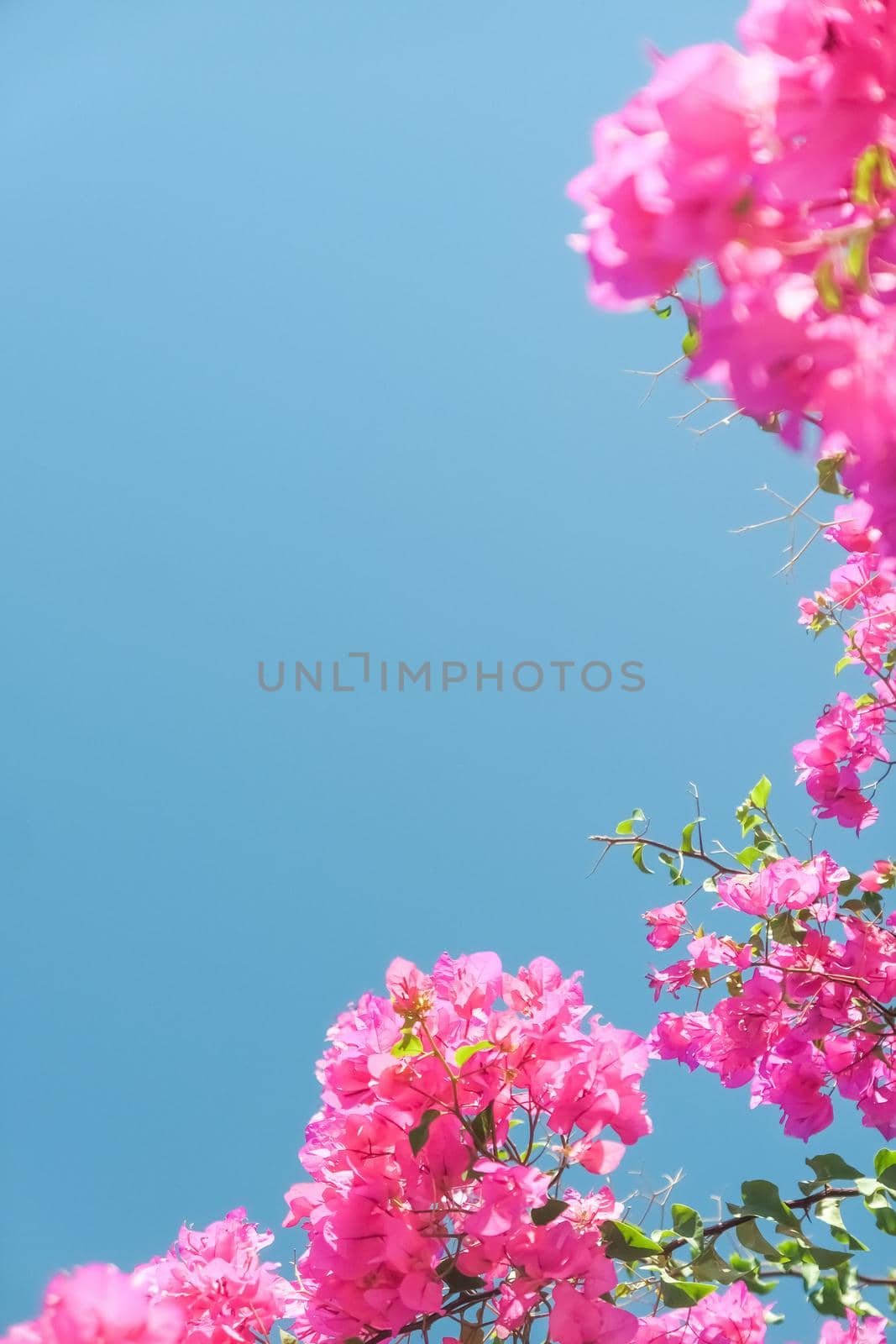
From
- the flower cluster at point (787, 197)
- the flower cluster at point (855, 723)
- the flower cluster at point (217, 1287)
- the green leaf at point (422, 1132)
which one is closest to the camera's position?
the flower cluster at point (787, 197)

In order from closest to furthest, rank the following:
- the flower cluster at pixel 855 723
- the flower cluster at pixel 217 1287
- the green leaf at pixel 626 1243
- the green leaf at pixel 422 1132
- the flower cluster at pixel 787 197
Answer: the flower cluster at pixel 787 197, the green leaf at pixel 422 1132, the green leaf at pixel 626 1243, the flower cluster at pixel 217 1287, the flower cluster at pixel 855 723

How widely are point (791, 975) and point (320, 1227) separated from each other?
993 millimetres

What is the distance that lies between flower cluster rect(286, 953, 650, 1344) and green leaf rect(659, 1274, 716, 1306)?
112 mm

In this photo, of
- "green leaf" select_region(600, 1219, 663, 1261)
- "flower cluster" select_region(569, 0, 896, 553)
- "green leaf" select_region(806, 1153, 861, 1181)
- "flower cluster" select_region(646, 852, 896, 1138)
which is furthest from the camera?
"flower cluster" select_region(646, 852, 896, 1138)

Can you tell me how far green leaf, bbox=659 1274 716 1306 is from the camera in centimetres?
106

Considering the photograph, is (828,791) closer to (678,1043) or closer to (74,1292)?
(678,1043)

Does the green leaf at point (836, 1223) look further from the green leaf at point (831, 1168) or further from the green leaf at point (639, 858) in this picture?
the green leaf at point (639, 858)

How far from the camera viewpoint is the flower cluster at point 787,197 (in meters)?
0.49

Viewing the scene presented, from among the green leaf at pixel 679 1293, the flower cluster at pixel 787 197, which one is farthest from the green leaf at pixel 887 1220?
the flower cluster at pixel 787 197

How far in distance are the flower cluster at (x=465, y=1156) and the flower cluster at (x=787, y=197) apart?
75 centimetres

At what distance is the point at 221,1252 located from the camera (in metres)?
1.31

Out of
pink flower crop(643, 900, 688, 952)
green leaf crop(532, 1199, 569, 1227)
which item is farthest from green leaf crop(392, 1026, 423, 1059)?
pink flower crop(643, 900, 688, 952)

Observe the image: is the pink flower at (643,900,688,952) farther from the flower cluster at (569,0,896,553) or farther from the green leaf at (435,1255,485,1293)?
the flower cluster at (569,0,896,553)

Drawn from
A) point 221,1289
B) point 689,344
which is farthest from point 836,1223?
point 689,344
